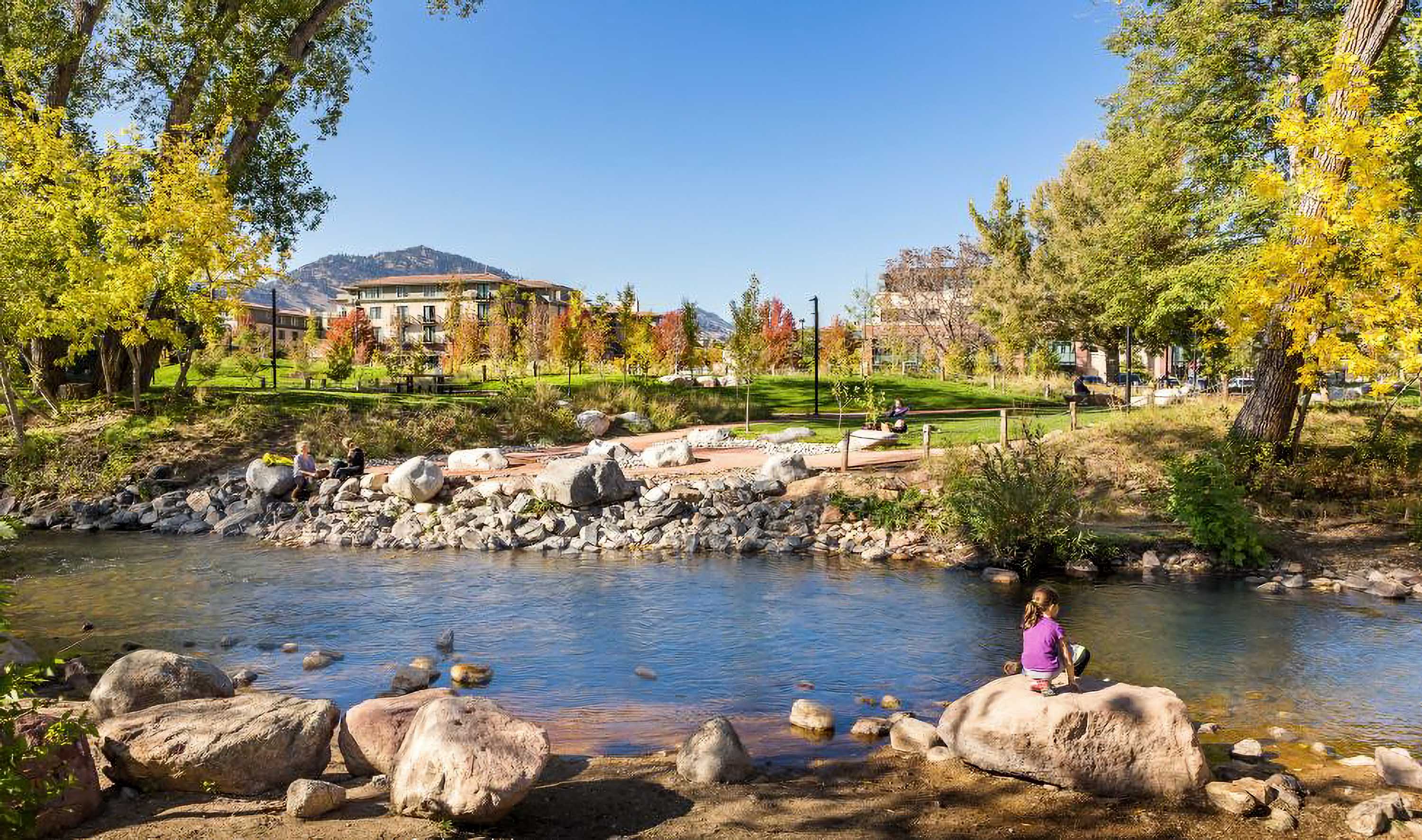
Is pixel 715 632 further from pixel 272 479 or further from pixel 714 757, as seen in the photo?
pixel 272 479

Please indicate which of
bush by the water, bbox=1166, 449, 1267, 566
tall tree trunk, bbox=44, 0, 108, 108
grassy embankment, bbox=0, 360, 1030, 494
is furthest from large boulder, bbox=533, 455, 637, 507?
tall tree trunk, bbox=44, 0, 108, 108

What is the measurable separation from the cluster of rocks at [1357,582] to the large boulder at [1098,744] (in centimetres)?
788

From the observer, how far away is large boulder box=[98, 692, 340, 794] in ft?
17.4

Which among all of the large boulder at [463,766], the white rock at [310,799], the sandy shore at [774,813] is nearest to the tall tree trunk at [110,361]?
the sandy shore at [774,813]

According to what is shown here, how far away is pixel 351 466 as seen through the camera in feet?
64.3

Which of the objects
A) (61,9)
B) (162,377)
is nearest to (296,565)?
(61,9)

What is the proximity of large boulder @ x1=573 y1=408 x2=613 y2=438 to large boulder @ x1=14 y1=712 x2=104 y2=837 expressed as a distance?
21.0 metres

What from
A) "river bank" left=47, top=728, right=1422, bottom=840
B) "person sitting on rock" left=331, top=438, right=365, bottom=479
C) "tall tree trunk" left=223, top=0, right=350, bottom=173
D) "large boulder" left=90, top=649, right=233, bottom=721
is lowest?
"river bank" left=47, top=728, right=1422, bottom=840

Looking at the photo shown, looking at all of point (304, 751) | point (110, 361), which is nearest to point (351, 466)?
point (110, 361)

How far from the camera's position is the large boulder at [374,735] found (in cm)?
583

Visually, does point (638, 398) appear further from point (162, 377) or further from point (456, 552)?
point (162, 377)

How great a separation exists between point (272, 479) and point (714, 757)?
52.7 ft

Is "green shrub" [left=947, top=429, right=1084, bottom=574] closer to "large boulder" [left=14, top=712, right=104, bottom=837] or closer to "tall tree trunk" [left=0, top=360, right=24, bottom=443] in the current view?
"large boulder" [left=14, top=712, right=104, bottom=837]

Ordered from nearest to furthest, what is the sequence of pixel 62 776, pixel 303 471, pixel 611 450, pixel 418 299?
pixel 62 776, pixel 303 471, pixel 611 450, pixel 418 299
